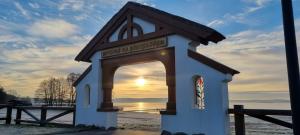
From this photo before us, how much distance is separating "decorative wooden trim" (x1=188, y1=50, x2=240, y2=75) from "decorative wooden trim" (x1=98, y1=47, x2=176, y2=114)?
0.93 meters

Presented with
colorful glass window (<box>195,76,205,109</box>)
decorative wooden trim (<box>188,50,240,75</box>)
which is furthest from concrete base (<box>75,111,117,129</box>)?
decorative wooden trim (<box>188,50,240,75</box>)

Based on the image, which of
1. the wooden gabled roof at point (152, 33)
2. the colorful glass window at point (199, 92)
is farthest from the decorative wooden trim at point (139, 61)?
the colorful glass window at point (199, 92)

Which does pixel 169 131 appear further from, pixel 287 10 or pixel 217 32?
pixel 287 10

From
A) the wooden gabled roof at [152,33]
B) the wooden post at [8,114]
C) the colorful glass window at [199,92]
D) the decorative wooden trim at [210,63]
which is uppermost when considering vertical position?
the wooden gabled roof at [152,33]

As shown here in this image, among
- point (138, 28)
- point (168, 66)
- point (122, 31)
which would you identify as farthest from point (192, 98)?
point (122, 31)


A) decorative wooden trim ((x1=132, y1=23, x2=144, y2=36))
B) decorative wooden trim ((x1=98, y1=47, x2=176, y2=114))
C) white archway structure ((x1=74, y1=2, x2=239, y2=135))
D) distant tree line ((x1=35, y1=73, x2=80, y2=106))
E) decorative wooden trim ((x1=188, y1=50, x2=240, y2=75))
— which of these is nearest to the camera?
decorative wooden trim ((x1=188, y1=50, x2=240, y2=75))

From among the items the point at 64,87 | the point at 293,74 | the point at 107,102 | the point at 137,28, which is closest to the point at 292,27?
the point at 293,74

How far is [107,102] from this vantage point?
46.1 feet

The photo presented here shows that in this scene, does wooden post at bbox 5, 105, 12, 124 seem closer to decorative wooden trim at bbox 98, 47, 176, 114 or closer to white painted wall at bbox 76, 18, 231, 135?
decorative wooden trim at bbox 98, 47, 176, 114

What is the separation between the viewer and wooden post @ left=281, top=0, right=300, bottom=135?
4.24 metres

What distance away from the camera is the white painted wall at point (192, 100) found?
9.95 m

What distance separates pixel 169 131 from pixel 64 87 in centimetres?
5755

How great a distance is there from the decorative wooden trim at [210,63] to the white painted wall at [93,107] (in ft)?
17.2

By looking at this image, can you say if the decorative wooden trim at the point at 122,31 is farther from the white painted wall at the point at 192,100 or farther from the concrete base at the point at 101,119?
the concrete base at the point at 101,119
